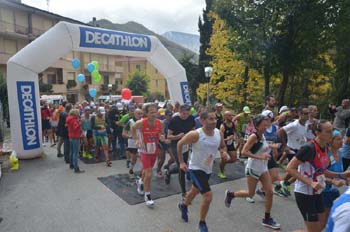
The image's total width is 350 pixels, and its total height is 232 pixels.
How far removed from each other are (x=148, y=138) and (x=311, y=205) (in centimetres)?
297

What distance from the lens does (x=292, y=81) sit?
57.3ft

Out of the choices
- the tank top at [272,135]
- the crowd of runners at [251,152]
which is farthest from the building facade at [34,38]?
the tank top at [272,135]

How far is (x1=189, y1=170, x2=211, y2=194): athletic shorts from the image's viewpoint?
4.09 m

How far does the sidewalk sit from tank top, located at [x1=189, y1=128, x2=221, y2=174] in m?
0.97

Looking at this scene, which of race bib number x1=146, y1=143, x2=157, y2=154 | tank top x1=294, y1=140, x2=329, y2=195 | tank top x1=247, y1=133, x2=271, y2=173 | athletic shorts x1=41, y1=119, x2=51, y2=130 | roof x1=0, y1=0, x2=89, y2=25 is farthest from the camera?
roof x1=0, y1=0, x2=89, y2=25

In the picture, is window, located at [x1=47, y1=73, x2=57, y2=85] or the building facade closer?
the building facade

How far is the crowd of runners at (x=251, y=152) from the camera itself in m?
3.21

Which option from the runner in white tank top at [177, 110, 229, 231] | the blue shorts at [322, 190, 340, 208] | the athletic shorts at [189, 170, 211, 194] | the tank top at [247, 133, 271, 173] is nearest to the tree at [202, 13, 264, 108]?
the tank top at [247, 133, 271, 173]

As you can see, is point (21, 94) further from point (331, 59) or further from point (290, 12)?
point (331, 59)

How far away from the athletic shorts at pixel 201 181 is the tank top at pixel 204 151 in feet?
0.18

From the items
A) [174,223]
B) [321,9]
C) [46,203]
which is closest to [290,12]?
[321,9]

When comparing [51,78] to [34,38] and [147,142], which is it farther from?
[147,142]

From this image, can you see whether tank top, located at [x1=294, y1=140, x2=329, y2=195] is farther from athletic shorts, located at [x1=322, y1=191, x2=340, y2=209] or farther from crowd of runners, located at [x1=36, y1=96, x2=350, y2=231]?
athletic shorts, located at [x1=322, y1=191, x2=340, y2=209]

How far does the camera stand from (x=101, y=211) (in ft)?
17.0
